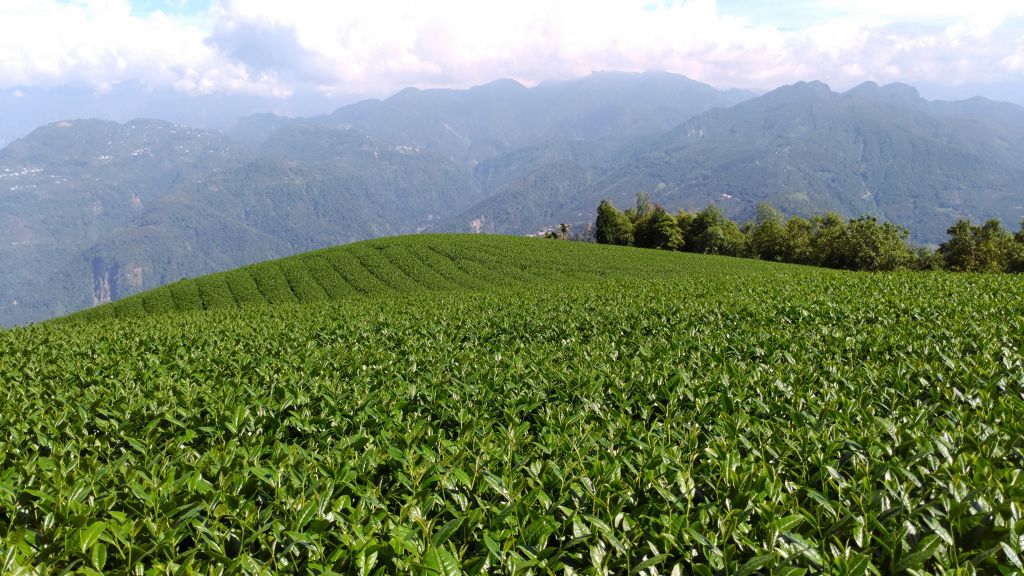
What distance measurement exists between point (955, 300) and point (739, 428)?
40.1 feet

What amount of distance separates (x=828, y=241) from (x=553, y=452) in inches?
3818

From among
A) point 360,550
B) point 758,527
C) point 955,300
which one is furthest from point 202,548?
point 955,300

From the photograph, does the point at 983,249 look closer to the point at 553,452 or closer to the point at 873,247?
the point at 873,247

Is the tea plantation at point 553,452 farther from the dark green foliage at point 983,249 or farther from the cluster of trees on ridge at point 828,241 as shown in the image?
the dark green foliage at point 983,249

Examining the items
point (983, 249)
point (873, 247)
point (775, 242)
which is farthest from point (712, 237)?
point (983, 249)

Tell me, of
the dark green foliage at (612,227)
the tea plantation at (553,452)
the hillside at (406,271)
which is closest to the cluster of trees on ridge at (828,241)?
the dark green foliage at (612,227)

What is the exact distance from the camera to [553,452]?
16.9ft

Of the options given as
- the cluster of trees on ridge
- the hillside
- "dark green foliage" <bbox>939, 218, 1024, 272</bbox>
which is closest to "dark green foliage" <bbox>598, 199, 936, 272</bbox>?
the cluster of trees on ridge

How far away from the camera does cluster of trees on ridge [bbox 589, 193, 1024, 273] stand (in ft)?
242

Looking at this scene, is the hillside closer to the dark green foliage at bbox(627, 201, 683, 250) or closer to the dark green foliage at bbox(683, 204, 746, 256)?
the dark green foliage at bbox(627, 201, 683, 250)

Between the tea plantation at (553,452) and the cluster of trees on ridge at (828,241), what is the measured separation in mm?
76087

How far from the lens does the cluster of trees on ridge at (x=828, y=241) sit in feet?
242

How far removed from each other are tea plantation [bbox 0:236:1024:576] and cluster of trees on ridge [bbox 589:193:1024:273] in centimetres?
7609

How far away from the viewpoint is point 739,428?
556 cm
